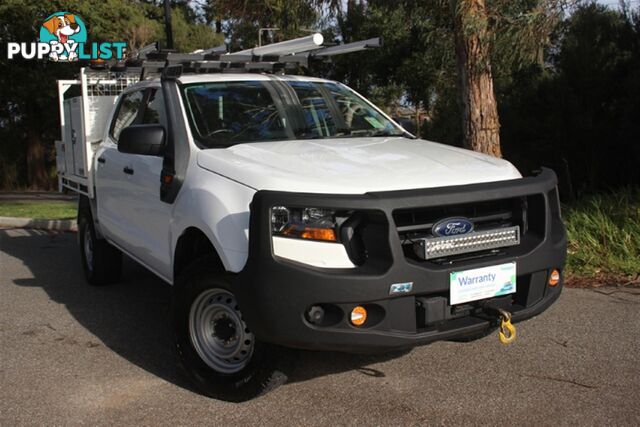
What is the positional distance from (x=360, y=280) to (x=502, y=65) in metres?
5.65

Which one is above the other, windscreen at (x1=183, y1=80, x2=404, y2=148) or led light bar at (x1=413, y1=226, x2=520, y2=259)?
windscreen at (x1=183, y1=80, x2=404, y2=148)

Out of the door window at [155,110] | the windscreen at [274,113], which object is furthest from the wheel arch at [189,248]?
the door window at [155,110]

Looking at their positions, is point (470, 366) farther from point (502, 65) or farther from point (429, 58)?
point (429, 58)

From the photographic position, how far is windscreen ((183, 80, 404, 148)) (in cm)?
458

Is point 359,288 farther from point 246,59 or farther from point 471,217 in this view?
point 246,59

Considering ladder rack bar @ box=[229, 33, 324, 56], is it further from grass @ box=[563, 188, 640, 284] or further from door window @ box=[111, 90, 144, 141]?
grass @ box=[563, 188, 640, 284]

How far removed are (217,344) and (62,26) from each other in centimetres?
1936

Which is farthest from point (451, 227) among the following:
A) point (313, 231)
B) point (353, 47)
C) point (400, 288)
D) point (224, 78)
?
point (353, 47)

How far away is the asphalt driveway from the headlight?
0.79 metres

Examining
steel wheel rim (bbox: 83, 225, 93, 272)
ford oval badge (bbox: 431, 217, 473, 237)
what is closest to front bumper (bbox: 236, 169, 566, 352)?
ford oval badge (bbox: 431, 217, 473, 237)

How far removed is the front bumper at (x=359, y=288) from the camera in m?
3.29

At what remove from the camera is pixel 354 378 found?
14.0 feet

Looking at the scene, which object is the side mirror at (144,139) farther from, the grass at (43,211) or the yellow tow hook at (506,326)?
the grass at (43,211)

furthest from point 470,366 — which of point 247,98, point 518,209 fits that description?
point 247,98
